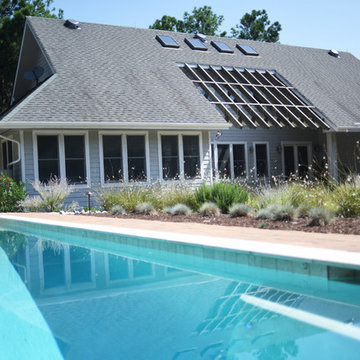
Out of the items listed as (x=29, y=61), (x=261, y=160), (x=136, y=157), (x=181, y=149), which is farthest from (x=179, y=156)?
(x=29, y=61)

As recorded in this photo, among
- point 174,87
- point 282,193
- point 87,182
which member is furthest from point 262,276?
point 174,87

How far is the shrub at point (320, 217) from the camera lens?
7.70 meters

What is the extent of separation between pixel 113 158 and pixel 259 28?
87.8 ft

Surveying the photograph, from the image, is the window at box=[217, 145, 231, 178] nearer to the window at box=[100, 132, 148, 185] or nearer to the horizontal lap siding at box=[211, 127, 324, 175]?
the horizontal lap siding at box=[211, 127, 324, 175]

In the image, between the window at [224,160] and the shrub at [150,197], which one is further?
the window at [224,160]

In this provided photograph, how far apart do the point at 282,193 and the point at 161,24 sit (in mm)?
25206

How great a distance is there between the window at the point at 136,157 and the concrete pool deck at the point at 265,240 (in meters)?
5.56

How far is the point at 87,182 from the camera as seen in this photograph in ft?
44.4

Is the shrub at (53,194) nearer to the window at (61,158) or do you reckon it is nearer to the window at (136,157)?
the window at (61,158)

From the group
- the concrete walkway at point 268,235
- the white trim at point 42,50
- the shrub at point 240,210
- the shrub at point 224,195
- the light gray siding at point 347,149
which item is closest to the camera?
the concrete walkway at point 268,235

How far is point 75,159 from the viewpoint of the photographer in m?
13.5

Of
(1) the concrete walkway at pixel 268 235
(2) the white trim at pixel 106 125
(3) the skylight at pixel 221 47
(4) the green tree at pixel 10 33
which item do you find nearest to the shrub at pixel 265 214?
(1) the concrete walkway at pixel 268 235

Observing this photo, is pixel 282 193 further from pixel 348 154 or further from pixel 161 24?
pixel 161 24

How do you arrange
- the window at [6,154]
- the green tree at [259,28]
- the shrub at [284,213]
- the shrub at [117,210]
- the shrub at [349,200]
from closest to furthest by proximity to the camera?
1. the shrub at [349,200]
2. the shrub at [284,213]
3. the shrub at [117,210]
4. the window at [6,154]
5. the green tree at [259,28]
